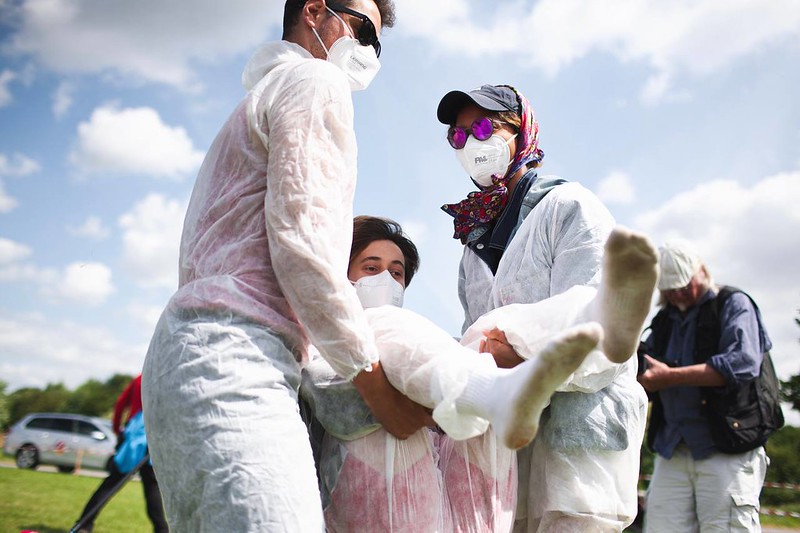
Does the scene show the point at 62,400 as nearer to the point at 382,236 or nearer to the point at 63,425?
the point at 63,425

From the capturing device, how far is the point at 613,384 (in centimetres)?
237

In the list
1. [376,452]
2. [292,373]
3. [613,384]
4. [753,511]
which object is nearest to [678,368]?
[753,511]

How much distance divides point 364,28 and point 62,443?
71.5 feet

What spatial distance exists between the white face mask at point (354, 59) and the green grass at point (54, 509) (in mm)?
6596

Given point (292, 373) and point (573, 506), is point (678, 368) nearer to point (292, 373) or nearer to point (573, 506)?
point (573, 506)

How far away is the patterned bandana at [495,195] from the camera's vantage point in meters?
2.98

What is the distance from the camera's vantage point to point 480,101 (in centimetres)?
297

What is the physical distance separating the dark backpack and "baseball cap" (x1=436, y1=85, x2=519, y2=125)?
2.45 m

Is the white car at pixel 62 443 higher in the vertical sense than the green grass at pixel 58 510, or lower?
lower

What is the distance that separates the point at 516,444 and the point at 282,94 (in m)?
1.13

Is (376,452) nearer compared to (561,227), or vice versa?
(376,452)

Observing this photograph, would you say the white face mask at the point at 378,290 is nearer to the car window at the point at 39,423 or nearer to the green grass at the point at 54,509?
the green grass at the point at 54,509

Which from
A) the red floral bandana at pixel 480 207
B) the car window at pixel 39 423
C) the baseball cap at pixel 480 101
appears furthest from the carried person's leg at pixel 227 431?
the car window at pixel 39 423

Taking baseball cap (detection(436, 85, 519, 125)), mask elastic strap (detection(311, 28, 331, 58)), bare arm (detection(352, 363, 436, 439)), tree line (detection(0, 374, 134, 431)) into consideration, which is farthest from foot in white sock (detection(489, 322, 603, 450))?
tree line (detection(0, 374, 134, 431))
